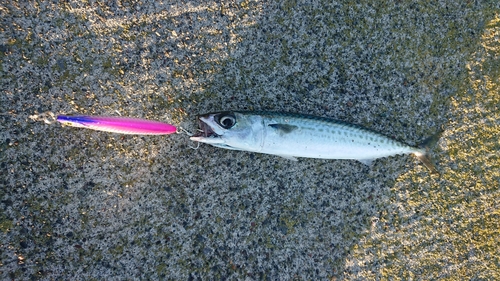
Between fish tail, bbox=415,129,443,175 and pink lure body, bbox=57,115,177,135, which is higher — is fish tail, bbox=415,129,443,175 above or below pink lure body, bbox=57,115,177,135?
below

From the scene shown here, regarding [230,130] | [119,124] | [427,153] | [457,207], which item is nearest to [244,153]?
[230,130]

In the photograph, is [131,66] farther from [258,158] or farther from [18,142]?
[258,158]

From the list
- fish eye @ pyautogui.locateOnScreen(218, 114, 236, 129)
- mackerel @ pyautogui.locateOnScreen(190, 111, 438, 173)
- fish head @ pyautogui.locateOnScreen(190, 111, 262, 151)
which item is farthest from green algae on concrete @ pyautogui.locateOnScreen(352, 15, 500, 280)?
fish eye @ pyautogui.locateOnScreen(218, 114, 236, 129)

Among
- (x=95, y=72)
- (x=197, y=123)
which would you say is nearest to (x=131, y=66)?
(x=95, y=72)

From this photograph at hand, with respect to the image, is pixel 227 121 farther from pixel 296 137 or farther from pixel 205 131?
pixel 296 137

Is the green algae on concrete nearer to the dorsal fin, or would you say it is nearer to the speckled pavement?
the speckled pavement

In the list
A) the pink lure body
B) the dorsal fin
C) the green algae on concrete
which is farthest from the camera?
the green algae on concrete
